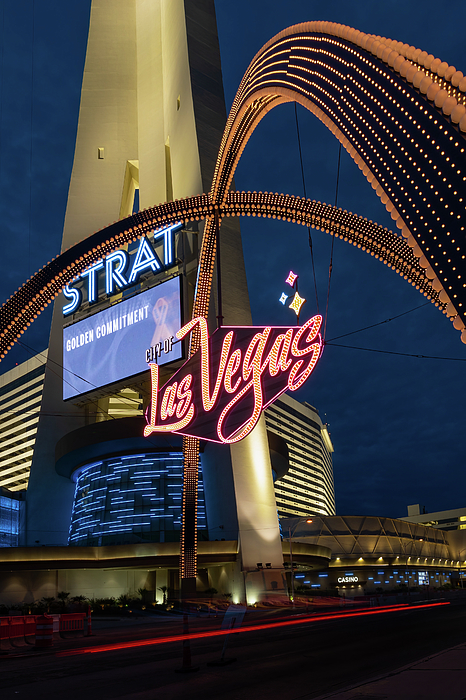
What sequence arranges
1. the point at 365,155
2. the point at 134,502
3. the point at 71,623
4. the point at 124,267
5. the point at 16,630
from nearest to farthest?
the point at 365,155 < the point at 16,630 < the point at 71,623 < the point at 134,502 < the point at 124,267

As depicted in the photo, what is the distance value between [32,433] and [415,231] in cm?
14737

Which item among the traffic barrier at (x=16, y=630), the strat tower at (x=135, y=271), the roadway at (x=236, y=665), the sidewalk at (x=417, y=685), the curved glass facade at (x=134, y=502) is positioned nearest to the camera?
the sidewalk at (x=417, y=685)

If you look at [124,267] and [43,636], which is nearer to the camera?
[43,636]

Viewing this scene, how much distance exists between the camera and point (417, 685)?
8.93 meters

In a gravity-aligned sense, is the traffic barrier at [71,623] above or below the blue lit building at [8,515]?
below

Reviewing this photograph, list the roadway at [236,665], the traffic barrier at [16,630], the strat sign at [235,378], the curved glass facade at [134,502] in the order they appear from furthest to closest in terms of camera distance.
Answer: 1. the curved glass facade at [134,502]
2. the traffic barrier at [16,630]
3. the strat sign at [235,378]
4. the roadway at [236,665]

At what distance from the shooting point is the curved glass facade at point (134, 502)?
48469mm

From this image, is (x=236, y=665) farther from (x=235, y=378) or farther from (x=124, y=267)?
(x=124, y=267)

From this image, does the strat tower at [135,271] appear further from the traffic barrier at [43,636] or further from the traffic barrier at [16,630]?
the traffic barrier at [43,636]

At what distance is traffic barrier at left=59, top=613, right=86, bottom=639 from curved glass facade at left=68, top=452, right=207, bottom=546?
21192mm

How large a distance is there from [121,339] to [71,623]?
2503 centimetres

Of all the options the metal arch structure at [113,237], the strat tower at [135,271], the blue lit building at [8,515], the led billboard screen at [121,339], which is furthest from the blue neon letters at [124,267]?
the blue lit building at [8,515]

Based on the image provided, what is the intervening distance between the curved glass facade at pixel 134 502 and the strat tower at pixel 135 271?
2.32 ft

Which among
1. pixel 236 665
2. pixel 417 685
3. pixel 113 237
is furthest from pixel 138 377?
Result: pixel 417 685
